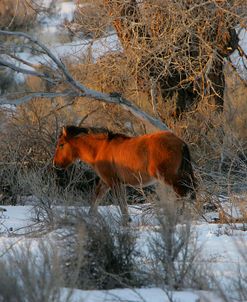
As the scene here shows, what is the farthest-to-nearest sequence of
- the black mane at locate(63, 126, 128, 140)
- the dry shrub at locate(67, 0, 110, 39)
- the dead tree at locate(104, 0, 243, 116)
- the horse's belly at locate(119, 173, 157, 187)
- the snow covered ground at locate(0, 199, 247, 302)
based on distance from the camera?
1. the dry shrub at locate(67, 0, 110, 39)
2. the dead tree at locate(104, 0, 243, 116)
3. the black mane at locate(63, 126, 128, 140)
4. the horse's belly at locate(119, 173, 157, 187)
5. the snow covered ground at locate(0, 199, 247, 302)

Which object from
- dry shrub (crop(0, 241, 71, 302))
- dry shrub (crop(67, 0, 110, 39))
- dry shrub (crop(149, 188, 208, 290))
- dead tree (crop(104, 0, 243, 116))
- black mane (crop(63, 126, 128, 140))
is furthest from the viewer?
dry shrub (crop(67, 0, 110, 39))

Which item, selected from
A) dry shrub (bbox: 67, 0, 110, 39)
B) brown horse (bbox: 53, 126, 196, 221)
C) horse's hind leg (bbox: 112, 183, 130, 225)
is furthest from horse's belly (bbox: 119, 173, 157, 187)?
dry shrub (bbox: 67, 0, 110, 39)

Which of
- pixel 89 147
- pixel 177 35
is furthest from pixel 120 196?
pixel 177 35

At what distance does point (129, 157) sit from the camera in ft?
42.7

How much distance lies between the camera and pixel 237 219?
35.9 ft

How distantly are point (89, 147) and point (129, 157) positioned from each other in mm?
1056

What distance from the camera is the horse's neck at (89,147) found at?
13727mm

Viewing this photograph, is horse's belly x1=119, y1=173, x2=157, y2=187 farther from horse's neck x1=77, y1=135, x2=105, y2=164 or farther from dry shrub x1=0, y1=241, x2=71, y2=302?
dry shrub x1=0, y1=241, x2=71, y2=302

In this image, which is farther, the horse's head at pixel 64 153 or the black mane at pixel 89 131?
the horse's head at pixel 64 153

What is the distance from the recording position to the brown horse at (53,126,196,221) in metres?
12.4

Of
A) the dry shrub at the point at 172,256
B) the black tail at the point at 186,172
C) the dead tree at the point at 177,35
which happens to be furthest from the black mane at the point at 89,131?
the dry shrub at the point at 172,256

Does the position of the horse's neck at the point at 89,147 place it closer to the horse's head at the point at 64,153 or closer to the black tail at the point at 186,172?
the horse's head at the point at 64,153

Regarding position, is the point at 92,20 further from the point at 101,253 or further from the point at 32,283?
the point at 32,283

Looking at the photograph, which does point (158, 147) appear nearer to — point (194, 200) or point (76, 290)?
point (194, 200)
